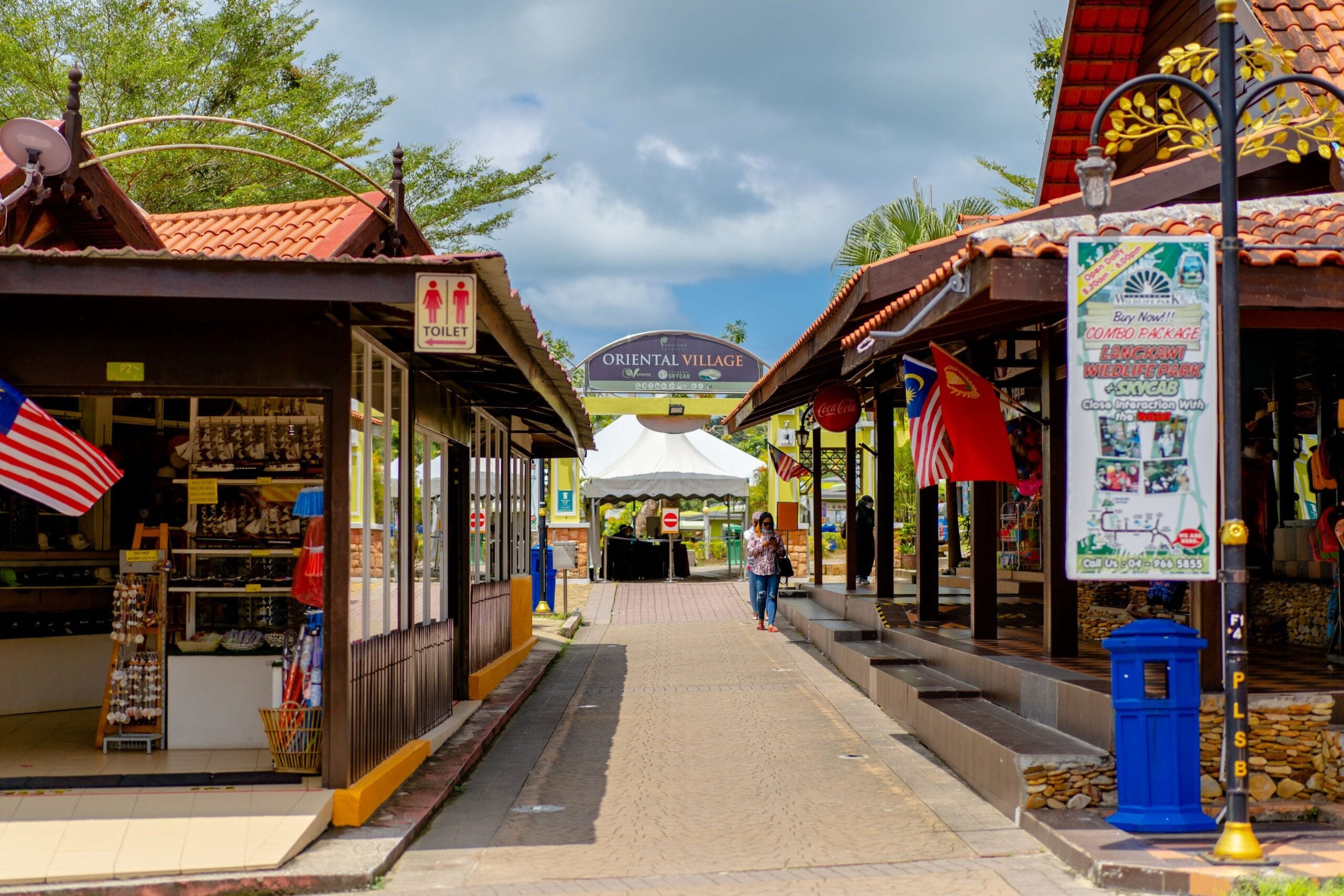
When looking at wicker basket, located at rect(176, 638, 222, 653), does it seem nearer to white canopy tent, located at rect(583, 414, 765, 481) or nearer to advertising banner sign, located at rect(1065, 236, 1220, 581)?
advertising banner sign, located at rect(1065, 236, 1220, 581)

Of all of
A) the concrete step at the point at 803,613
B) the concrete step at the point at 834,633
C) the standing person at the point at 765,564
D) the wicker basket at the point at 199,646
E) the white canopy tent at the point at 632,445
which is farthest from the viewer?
the white canopy tent at the point at 632,445

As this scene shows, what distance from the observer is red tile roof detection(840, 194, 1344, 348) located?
741 cm

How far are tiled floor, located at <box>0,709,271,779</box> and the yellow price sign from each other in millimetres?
1775

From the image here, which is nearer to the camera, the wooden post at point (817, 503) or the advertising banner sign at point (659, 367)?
the wooden post at point (817, 503)

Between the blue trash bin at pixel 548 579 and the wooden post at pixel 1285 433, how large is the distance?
12893 mm

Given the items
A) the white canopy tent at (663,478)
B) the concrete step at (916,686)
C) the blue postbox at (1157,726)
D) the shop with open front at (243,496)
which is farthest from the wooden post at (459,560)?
the white canopy tent at (663,478)

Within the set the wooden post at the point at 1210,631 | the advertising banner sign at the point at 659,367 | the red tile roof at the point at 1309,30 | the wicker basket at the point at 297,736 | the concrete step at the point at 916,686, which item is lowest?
the concrete step at the point at 916,686

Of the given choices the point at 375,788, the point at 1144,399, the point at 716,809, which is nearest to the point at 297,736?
the point at 375,788

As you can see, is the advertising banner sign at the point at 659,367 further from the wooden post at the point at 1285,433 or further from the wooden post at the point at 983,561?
the wooden post at the point at 983,561

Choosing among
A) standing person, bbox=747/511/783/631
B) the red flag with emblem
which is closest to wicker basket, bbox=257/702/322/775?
the red flag with emblem

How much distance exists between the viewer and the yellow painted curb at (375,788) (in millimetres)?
7387

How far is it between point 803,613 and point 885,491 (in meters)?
3.59

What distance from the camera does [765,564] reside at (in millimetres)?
19750

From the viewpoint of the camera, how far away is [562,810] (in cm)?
832
